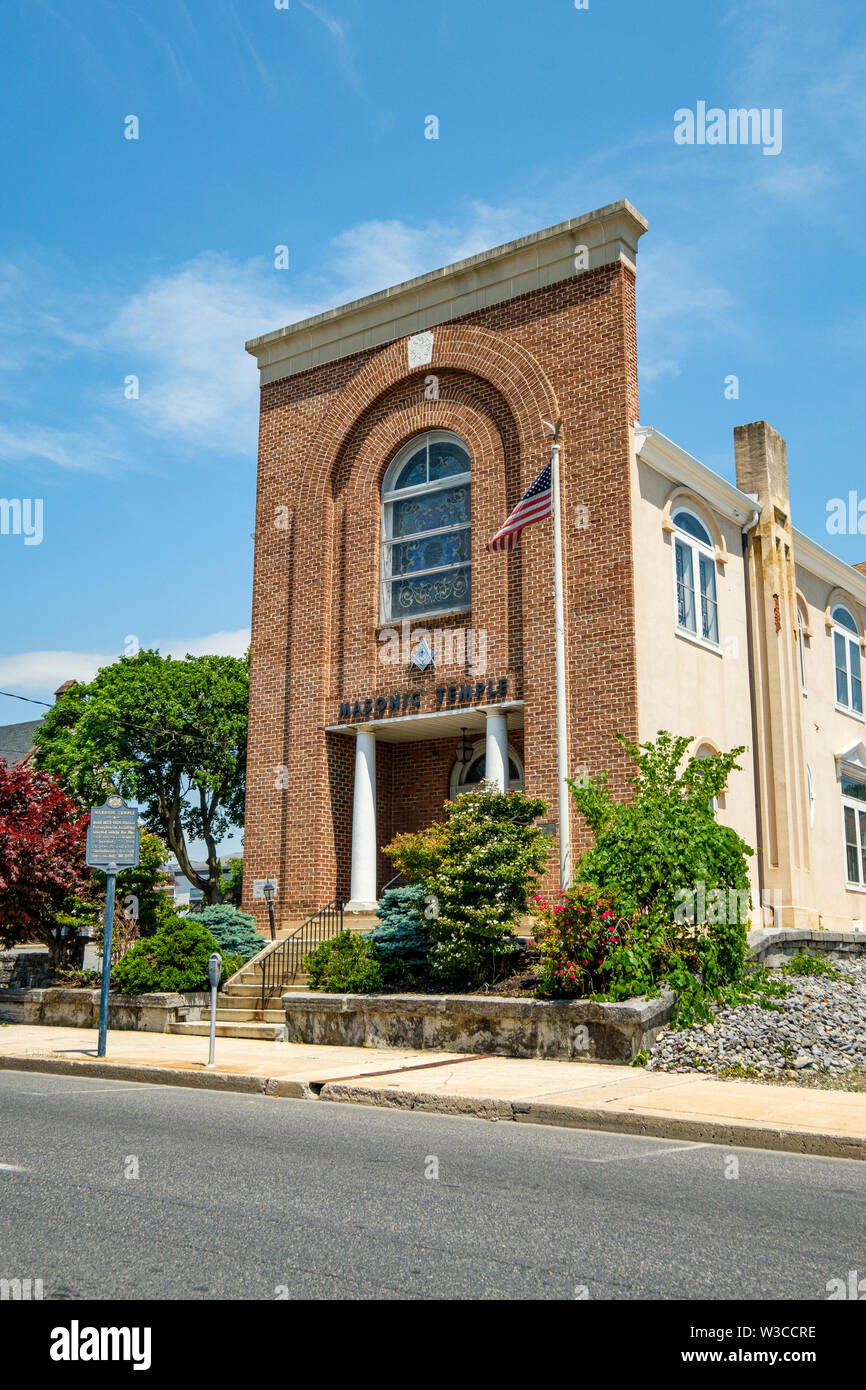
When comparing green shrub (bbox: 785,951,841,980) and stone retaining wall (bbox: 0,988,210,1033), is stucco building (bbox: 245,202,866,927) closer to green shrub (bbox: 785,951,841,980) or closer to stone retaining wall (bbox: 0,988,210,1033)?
green shrub (bbox: 785,951,841,980)

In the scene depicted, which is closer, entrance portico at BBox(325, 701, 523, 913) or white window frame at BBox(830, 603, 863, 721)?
entrance portico at BBox(325, 701, 523, 913)

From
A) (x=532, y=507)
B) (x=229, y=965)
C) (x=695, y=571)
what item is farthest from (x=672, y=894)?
(x=695, y=571)

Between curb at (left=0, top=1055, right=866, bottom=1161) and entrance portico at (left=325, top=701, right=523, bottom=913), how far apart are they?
791 centimetres

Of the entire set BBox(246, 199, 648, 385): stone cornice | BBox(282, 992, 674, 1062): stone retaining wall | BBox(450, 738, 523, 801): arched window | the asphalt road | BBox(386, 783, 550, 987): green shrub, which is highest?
BBox(246, 199, 648, 385): stone cornice

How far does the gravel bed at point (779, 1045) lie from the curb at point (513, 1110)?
8.39 feet

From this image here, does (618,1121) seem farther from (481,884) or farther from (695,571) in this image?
(695,571)

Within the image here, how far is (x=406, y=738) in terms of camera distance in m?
22.2

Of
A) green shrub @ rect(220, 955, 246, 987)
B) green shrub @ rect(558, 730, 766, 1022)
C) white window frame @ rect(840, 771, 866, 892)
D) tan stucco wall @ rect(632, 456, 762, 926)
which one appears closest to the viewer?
green shrub @ rect(558, 730, 766, 1022)

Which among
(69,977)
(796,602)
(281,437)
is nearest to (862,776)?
(796,602)

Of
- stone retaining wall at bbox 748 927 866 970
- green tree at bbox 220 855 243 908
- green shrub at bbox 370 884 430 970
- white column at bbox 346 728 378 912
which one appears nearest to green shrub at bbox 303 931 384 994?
green shrub at bbox 370 884 430 970

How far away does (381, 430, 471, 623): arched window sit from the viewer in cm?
2095

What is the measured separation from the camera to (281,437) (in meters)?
23.5

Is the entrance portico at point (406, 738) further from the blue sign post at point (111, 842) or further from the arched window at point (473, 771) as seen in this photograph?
the blue sign post at point (111, 842)

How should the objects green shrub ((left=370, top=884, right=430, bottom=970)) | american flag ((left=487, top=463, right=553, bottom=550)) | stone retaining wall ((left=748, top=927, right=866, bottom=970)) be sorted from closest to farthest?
green shrub ((left=370, top=884, right=430, bottom=970))
stone retaining wall ((left=748, top=927, right=866, bottom=970))
american flag ((left=487, top=463, right=553, bottom=550))
